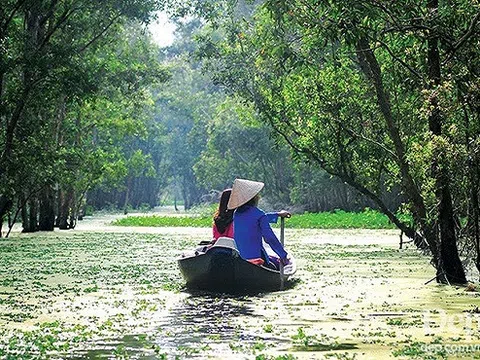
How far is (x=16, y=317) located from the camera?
9.12 m

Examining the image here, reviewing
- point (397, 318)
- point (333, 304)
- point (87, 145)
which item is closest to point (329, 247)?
point (333, 304)

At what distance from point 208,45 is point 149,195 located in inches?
1961

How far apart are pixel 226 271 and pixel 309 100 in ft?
24.4

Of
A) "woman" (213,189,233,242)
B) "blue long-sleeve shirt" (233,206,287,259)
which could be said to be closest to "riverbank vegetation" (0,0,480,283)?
"blue long-sleeve shirt" (233,206,287,259)

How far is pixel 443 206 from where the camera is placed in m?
11.4

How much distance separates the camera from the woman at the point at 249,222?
1164cm

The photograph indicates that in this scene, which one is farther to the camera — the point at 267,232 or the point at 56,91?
the point at 56,91

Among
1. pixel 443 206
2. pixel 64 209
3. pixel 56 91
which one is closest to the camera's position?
pixel 443 206

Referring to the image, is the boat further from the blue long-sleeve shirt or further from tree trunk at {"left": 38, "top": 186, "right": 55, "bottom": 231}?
tree trunk at {"left": 38, "top": 186, "right": 55, "bottom": 231}

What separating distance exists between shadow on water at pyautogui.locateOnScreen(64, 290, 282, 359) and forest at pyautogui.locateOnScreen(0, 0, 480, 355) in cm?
283

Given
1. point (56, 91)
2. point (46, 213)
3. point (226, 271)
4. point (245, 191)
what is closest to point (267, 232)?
point (245, 191)

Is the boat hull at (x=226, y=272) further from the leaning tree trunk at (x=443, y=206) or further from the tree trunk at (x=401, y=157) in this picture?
the tree trunk at (x=401, y=157)

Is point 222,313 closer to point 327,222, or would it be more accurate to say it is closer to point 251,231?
point 251,231

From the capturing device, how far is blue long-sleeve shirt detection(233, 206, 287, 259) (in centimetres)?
1166
